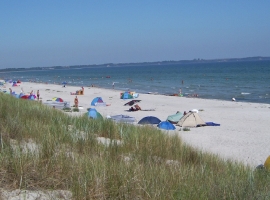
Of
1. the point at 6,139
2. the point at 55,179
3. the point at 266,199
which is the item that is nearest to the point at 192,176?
the point at 266,199

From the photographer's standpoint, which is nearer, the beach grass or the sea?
the beach grass

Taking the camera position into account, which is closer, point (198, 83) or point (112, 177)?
point (112, 177)

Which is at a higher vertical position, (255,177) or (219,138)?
(255,177)

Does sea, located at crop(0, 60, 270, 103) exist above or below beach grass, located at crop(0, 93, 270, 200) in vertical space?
below

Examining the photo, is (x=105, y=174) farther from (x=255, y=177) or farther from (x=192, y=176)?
(x=255, y=177)

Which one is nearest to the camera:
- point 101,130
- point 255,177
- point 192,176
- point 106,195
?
point 106,195

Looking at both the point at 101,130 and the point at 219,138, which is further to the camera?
the point at 219,138

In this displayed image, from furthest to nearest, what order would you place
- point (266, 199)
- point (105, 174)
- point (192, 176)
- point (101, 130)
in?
1. point (101, 130)
2. point (192, 176)
3. point (105, 174)
4. point (266, 199)

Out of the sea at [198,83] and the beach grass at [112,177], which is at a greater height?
the beach grass at [112,177]

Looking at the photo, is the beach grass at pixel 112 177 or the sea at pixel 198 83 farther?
the sea at pixel 198 83

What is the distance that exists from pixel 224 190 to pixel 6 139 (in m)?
3.02

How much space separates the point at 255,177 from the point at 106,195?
182 cm

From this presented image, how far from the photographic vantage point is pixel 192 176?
400 centimetres

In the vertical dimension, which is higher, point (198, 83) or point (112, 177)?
point (112, 177)
